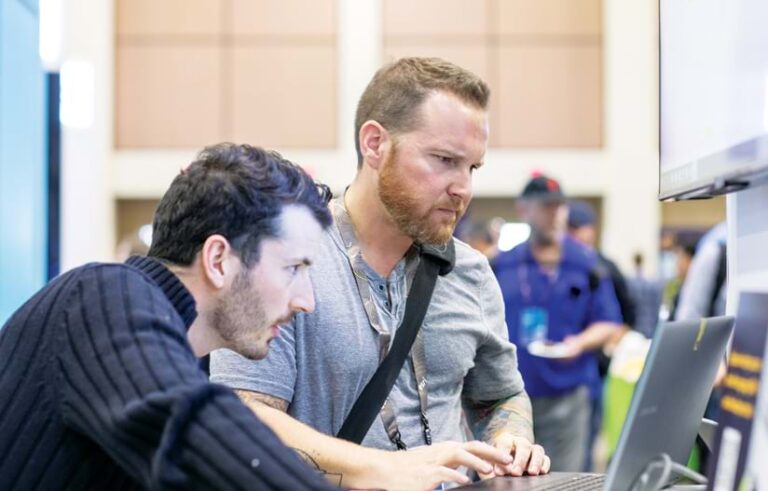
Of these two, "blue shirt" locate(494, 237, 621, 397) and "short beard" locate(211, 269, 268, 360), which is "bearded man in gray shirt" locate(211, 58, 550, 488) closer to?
"short beard" locate(211, 269, 268, 360)

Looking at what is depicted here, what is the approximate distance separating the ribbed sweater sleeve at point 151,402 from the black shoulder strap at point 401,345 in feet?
2.29

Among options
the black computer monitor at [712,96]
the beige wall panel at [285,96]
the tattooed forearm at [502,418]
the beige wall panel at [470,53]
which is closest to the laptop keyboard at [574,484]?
the tattooed forearm at [502,418]

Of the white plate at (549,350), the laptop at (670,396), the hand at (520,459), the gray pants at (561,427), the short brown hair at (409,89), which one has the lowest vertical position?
the gray pants at (561,427)

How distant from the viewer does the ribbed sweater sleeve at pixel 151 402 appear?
125 centimetres

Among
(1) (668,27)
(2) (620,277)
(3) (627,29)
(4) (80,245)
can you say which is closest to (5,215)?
(1) (668,27)

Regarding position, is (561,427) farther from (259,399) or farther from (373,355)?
(259,399)

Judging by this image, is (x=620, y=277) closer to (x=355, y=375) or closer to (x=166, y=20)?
(x=355, y=375)

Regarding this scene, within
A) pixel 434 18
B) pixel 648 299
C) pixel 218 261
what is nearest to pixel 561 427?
pixel 218 261

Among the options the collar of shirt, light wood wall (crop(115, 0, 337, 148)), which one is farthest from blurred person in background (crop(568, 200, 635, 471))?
light wood wall (crop(115, 0, 337, 148))

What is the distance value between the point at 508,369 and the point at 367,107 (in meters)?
0.63

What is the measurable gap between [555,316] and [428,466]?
322 centimetres

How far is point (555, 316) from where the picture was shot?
4.95m

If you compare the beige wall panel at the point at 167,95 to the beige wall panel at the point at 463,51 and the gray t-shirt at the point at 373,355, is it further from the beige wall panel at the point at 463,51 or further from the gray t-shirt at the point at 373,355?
the gray t-shirt at the point at 373,355

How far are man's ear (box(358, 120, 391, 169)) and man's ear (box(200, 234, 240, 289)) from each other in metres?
0.68
